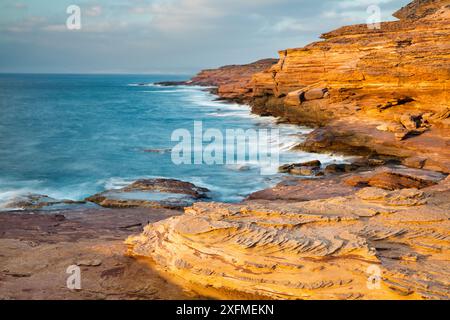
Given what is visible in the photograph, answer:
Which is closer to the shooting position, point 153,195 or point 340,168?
point 153,195

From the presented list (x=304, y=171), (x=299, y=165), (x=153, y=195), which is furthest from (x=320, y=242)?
(x=299, y=165)

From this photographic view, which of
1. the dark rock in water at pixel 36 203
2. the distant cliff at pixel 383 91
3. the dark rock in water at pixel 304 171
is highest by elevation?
the distant cliff at pixel 383 91

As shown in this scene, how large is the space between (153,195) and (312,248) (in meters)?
8.33

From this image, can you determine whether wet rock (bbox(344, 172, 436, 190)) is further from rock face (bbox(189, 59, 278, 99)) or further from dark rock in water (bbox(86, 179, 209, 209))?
rock face (bbox(189, 59, 278, 99))

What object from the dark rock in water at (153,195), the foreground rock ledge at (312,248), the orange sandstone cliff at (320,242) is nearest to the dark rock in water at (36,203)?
the dark rock in water at (153,195)

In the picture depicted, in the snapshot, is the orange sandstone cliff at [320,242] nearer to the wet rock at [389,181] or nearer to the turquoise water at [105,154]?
the wet rock at [389,181]

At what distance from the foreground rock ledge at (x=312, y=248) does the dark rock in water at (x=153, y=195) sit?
5161 mm

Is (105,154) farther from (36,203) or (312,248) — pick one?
(312,248)

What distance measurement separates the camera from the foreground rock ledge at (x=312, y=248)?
601 cm

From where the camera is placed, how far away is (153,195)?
46.1 ft

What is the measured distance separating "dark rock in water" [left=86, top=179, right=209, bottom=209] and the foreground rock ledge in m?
5.16

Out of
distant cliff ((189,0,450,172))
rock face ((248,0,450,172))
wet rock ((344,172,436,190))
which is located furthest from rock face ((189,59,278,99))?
wet rock ((344,172,436,190))
